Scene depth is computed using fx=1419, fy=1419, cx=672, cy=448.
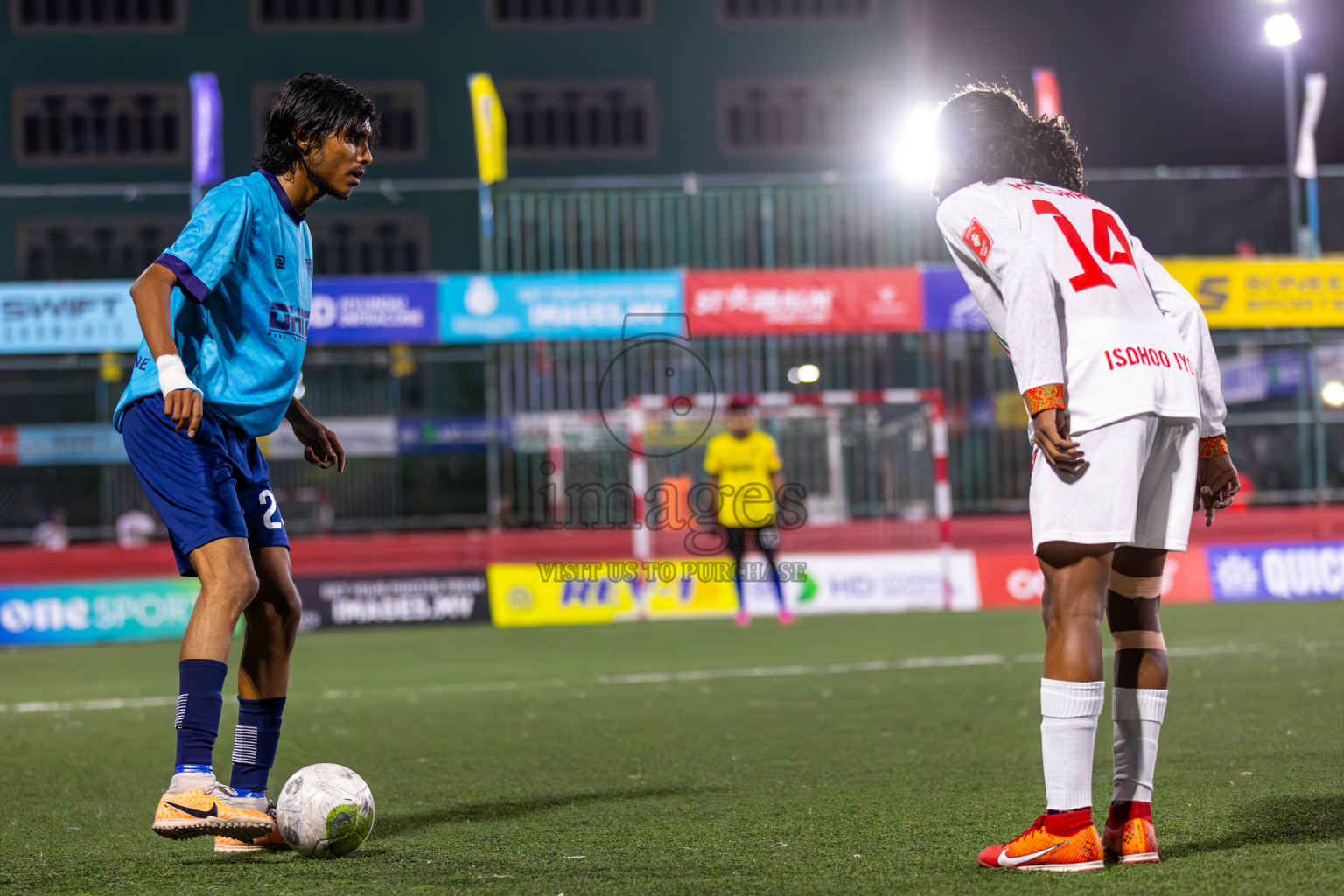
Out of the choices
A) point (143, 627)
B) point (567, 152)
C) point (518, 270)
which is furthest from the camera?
point (567, 152)

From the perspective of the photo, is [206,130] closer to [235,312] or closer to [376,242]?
[235,312]

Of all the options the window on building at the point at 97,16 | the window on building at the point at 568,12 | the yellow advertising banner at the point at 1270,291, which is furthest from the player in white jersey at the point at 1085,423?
the window on building at the point at 97,16

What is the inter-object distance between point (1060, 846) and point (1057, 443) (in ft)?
3.02

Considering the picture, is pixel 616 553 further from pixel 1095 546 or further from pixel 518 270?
pixel 1095 546

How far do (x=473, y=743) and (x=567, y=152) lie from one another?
2998cm

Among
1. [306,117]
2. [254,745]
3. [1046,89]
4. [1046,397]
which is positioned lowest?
[254,745]

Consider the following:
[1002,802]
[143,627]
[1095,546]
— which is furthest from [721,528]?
[1095,546]

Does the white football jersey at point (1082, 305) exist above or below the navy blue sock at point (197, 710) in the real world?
above

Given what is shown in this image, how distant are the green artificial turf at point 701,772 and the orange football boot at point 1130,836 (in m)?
0.07

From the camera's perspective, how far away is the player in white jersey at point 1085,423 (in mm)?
3219

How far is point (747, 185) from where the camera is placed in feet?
53.5

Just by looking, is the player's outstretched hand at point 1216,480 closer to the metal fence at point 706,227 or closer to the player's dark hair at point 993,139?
the player's dark hair at point 993,139

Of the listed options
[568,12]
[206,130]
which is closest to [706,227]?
[206,130]

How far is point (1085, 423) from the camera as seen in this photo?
3230 mm
